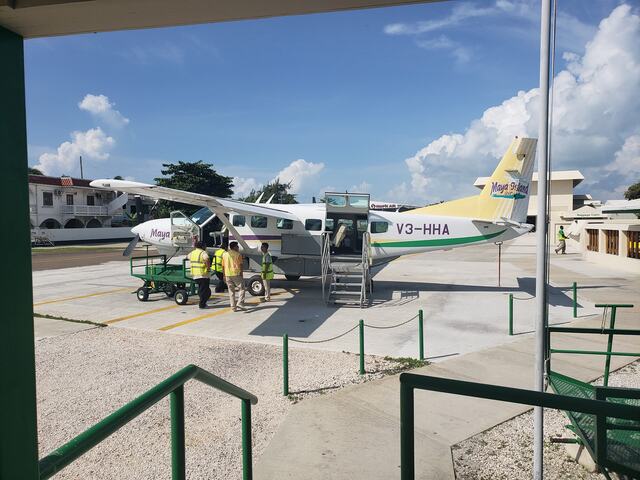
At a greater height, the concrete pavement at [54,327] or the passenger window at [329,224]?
the passenger window at [329,224]

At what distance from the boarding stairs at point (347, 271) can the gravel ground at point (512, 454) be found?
23.2 feet

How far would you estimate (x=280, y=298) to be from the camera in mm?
13812

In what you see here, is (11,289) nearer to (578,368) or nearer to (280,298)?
(578,368)

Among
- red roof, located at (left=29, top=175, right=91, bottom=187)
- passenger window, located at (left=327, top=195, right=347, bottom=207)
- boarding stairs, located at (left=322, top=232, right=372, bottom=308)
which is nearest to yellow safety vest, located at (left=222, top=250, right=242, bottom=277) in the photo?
boarding stairs, located at (left=322, top=232, right=372, bottom=308)

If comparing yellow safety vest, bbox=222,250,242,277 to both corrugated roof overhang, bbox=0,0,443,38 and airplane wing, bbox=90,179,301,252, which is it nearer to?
airplane wing, bbox=90,179,301,252

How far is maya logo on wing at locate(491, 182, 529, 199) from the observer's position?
14.3 m

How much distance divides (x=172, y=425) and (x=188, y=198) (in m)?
10.3

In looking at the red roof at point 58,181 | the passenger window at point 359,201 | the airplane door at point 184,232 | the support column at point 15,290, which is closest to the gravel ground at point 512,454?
the support column at point 15,290

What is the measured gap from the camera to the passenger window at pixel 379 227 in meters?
14.8

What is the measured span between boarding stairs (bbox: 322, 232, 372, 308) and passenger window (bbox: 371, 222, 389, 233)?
113cm

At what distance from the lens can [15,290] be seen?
1644mm

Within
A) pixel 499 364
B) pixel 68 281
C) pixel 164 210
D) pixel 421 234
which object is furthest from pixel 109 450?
pixel 164 210

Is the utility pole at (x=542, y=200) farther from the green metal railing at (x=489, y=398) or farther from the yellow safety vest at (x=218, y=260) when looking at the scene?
the yellow safety vest at (x=218, y=260)

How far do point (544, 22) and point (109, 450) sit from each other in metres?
6.31
